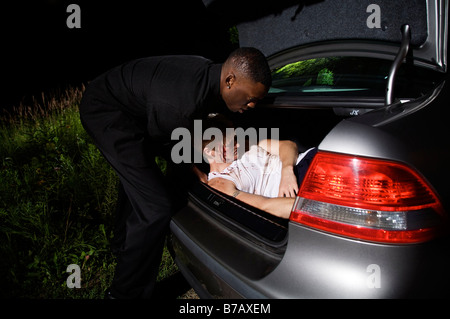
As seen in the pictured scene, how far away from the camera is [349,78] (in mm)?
2033

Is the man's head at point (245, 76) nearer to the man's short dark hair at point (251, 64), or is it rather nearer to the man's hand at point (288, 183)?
the man's short dark hair at point (251, 64)

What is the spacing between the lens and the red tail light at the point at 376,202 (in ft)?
2.96

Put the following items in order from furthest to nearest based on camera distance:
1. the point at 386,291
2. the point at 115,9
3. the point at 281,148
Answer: the point at 115,9 → the point at 281,148 → the point at 386,291

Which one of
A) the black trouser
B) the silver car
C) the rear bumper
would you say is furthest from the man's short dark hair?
the rear bumper

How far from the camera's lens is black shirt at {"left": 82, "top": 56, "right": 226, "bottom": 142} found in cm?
148

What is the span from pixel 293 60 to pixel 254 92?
0.71m

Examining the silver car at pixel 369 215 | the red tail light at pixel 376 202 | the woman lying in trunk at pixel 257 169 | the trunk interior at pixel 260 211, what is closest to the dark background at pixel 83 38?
the trunk interior at pixel 260 211

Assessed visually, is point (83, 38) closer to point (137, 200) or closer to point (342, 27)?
point (137, 200)

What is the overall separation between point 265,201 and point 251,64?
924mm

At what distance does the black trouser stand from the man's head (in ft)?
2.02

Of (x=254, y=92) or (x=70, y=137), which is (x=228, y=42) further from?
(x=254, y=92)

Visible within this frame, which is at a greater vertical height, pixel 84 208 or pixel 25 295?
pixel 84 208

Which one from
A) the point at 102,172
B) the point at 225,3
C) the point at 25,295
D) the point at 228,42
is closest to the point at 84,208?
the point at 102,172

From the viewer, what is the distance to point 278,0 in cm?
187
